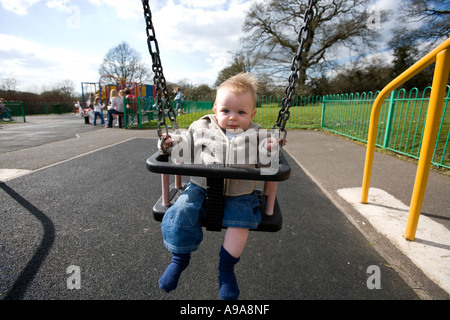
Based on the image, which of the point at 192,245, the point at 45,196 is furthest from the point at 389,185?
the point at 45,196

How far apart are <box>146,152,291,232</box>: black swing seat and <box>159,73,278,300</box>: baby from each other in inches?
2.5

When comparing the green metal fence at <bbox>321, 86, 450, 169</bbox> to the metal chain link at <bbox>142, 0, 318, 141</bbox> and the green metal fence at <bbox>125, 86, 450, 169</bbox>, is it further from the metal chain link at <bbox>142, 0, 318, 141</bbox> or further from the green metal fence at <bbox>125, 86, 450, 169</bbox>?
the metal chain link at <bbox>142, 0, 318, 141</bbox>

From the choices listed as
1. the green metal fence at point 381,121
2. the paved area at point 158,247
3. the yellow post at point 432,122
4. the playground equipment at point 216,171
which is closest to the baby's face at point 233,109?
the playground equipment at point 216,171

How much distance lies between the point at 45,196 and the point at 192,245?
8.65ft

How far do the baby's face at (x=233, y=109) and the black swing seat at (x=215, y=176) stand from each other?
32 centimetres

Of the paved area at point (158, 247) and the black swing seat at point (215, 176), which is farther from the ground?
the black swing seat at point (215, 176)

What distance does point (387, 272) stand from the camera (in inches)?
70.7

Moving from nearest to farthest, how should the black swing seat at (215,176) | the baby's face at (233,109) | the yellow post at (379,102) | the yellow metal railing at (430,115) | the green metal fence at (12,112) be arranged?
the black swing seat at (215,176) → the baby's face at (233,109) → the yellow metal railing at (430,115) → the yellow post at (379,102) → the green metal fence at (12,112)

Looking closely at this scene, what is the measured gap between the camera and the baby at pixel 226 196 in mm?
1266

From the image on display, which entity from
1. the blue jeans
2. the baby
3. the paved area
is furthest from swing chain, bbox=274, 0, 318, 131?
the paved area

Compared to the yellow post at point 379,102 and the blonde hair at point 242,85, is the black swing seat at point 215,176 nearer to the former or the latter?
the blonde hair at point 242,85

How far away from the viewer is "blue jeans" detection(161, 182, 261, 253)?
1271 mm

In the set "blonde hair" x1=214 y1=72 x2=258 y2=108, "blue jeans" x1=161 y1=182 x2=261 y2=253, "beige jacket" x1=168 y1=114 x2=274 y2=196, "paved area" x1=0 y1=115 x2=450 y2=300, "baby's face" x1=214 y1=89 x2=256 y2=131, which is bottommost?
"paved area" x1=0 y1=115 x2=450 y2=300
